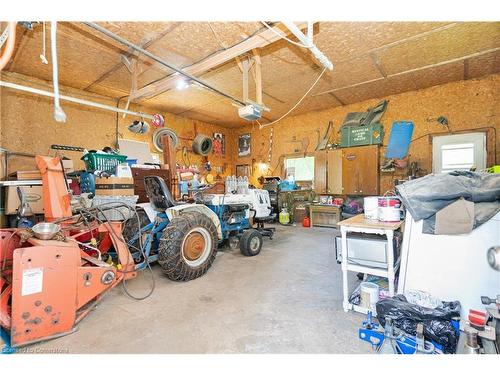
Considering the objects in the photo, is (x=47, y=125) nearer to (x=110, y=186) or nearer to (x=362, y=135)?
(x=110, y=186)

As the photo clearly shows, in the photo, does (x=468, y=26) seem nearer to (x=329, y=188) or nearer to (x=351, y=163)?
(x=351, y=163)

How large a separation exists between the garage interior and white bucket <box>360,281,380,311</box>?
11 mm

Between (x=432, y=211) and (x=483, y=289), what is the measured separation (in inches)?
25.0

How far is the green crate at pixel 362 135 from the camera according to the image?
5984 millimetres

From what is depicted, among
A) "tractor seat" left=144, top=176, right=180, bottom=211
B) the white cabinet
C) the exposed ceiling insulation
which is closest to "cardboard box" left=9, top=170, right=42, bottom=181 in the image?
"tractor seat" left=144, top=176, right=180, bottom=211

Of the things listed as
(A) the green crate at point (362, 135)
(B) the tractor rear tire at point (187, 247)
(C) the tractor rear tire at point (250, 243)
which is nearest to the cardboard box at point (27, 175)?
(B) the tractor rear tire at point (187, 247)

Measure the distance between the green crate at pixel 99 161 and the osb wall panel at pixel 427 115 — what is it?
5401 mm

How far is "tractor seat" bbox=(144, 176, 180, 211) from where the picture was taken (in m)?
2.99

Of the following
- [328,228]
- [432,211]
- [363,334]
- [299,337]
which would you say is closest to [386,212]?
[432,211]

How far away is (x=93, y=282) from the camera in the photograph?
1925 millimetres

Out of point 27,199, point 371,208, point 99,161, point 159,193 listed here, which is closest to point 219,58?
point 159,193

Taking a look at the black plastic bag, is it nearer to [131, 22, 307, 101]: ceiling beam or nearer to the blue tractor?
the blue tractor

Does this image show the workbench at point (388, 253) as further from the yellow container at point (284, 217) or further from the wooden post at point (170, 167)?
the yellow container at point (284, 217)

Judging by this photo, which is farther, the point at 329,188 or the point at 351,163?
the point at 329,188
